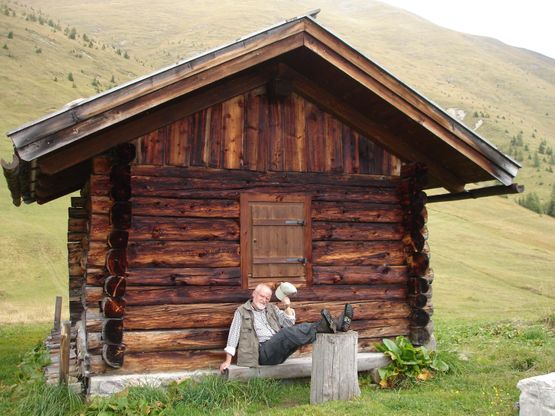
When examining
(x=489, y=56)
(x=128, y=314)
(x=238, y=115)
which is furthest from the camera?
(x=489, y=56)

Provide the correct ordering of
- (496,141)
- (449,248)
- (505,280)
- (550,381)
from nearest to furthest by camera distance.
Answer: (550,381) < (505,280) < (449,248) < (496,141)

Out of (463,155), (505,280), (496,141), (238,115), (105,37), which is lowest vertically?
(505,280)

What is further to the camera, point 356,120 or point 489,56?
point 489,56

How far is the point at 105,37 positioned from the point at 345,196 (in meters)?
155

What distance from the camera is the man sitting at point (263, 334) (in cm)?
775

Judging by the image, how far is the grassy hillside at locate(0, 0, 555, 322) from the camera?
1177 inches

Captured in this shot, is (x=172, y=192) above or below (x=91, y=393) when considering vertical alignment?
above

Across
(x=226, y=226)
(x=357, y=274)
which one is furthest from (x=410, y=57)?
(x=226, y=226)

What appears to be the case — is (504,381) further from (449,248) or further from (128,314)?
(449,248)

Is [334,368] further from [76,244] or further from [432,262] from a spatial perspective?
[432,262]

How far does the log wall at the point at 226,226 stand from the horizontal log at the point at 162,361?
0.01 metres

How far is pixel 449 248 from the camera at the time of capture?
147 ft

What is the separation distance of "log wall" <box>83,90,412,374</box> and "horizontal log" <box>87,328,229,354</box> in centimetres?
1

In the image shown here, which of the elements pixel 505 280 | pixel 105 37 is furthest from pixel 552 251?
pixel 105 37
